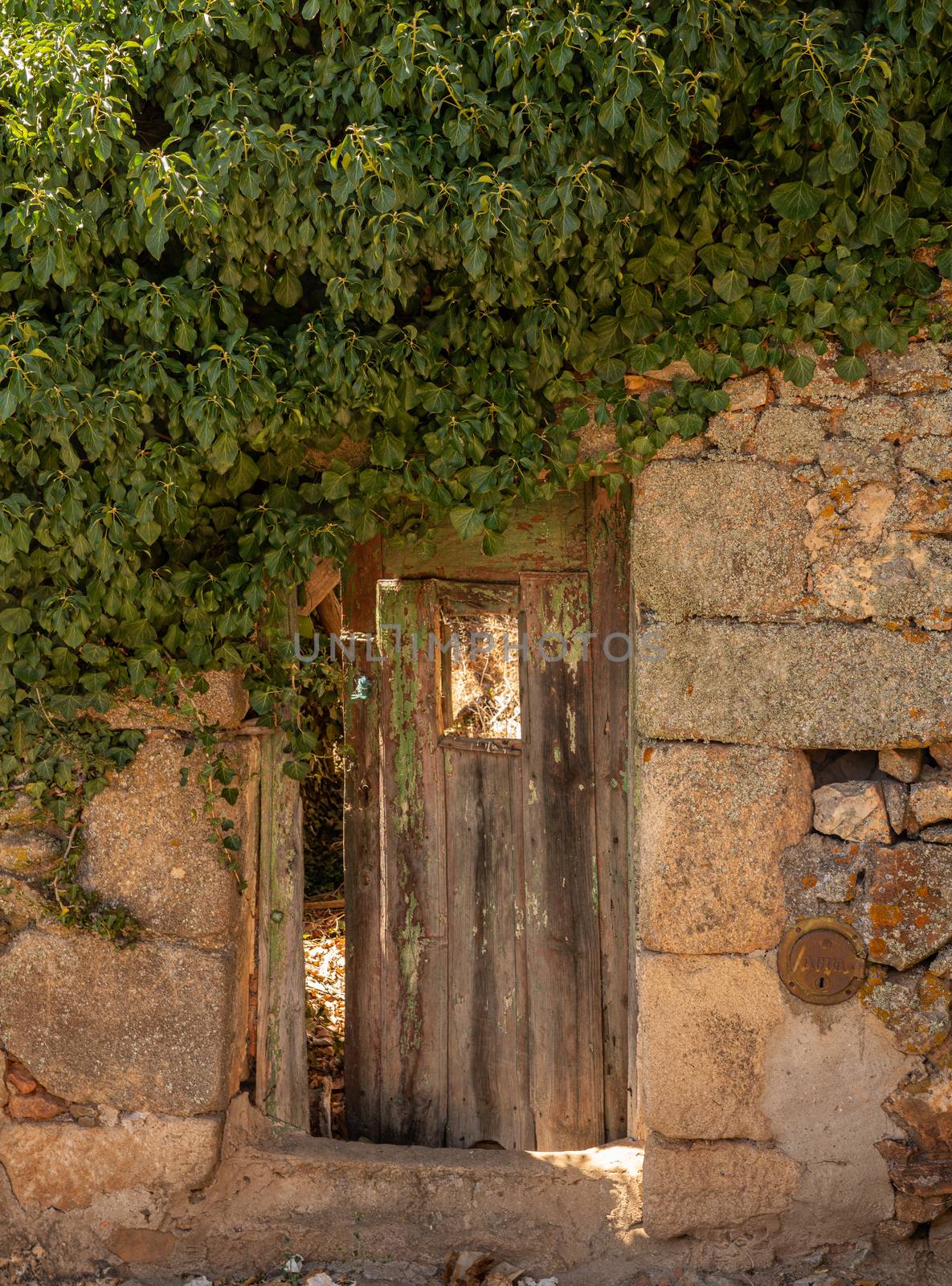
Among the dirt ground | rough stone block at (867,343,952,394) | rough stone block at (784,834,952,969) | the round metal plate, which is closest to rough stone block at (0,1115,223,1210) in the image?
the dirt ground

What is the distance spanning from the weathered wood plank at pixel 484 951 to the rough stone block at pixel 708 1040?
53cm

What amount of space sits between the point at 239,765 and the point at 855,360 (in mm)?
1883

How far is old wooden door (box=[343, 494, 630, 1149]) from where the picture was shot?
329 cm

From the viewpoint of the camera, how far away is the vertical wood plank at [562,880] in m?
3.29

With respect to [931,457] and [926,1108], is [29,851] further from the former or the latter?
[931,457]

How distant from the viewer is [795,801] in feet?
9.40

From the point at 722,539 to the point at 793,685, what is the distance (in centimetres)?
40

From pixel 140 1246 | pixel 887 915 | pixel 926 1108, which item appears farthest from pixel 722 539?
pixel 140 1246

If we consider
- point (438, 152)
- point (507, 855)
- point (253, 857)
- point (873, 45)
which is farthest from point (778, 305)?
point (253, 857)

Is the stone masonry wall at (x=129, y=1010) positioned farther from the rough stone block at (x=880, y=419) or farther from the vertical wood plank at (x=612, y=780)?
the rough stone block at (x=880, y=419)

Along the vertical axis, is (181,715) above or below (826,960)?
above

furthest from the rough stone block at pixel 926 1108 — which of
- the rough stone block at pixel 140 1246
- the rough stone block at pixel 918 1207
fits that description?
the rough stone block at pixel 140 1246

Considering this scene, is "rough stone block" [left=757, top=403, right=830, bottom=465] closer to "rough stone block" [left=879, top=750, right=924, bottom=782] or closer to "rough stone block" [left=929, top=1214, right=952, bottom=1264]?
"rough stone block" [left=879, top=750, right=924, bottom=782]

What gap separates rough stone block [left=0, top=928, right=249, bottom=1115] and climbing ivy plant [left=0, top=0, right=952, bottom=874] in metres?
0.54
